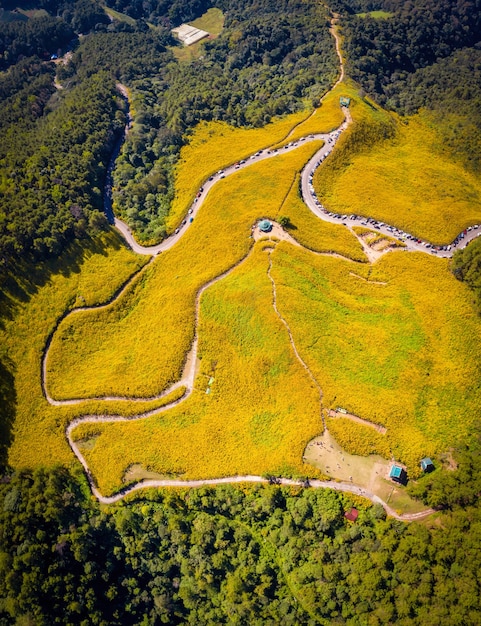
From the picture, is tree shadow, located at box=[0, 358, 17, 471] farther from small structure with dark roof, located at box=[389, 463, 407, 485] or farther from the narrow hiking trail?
A: small structure with dark roof, located at box=[389, 463, 407, 485]

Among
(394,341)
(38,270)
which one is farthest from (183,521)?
(38,270)

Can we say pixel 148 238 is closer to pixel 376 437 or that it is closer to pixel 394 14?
pixel 376 437

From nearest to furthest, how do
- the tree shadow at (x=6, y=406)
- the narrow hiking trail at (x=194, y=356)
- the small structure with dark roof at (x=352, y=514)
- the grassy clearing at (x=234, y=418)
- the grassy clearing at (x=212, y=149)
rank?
1. the small structure with dark roof at (x=352, y=514)
2. the narrow hiking trail at (x=194, y=356)
3. the grassy clearing at (x=234, y=418)
4. the tree shadow at (x=6, y=406)
5. the grassy clearing at (x=212, y=149)

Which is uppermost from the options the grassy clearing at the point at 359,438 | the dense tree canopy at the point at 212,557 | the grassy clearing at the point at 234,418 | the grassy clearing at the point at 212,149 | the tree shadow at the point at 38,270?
the grassy clearing at the point at 212,149

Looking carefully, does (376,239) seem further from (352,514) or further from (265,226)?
(352,514)

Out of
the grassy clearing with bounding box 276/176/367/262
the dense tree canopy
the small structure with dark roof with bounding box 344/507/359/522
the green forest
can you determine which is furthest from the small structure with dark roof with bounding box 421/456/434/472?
the grassy clearing with bounding box 276/176/367/262

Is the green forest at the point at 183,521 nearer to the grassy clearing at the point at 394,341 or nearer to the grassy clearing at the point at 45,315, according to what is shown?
the grassy clearing at the point at 45,315

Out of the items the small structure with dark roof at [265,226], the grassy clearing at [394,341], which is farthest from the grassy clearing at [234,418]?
the small structure with dark roof at [265,226]
